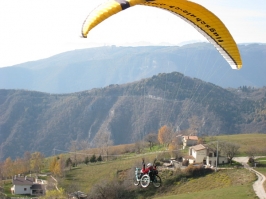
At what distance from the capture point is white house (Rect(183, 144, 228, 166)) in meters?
45.0

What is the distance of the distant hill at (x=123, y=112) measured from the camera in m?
139

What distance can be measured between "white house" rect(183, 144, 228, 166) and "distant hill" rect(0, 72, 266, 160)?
78.7m

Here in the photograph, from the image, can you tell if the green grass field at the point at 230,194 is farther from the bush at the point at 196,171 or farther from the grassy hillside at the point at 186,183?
the bush at the point at 196,171

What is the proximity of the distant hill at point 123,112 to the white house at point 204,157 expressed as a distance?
78704mm

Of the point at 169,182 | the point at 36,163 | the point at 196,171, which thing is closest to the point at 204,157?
the point at 196,171

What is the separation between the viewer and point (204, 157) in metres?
46.4

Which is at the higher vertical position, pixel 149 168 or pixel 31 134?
pixel 149 168

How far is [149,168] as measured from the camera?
15711 millimetres

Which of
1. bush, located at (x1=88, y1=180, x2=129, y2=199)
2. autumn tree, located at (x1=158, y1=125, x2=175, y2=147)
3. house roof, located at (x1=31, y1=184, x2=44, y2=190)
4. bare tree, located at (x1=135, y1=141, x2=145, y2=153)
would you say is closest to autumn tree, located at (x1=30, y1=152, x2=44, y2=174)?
house roof, located at (x1=31, y1=184, x2=44, y2=190)

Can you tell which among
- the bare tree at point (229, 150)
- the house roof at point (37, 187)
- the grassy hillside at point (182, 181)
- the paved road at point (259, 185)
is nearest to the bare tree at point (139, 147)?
the grassy hillside at point (182, 181)

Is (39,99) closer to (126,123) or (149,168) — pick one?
(126,123)

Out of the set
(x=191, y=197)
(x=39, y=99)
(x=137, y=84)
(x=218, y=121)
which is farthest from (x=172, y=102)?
(x=191, y=197)

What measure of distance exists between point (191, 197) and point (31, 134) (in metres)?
136

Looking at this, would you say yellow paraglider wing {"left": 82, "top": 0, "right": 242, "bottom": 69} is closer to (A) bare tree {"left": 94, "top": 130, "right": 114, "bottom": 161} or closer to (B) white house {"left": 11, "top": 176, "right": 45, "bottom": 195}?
(B) white house {"left": 11, "top": 176, "right": 45, "bottom": 195}
